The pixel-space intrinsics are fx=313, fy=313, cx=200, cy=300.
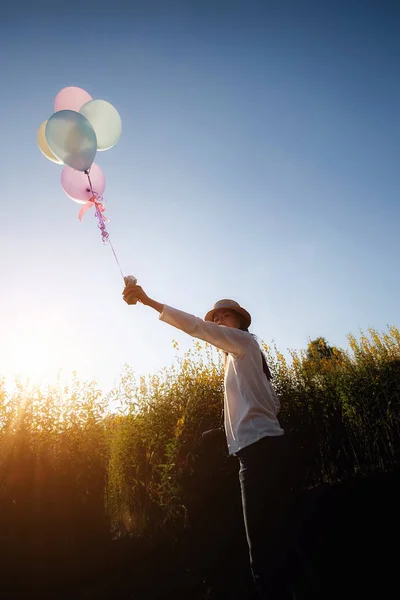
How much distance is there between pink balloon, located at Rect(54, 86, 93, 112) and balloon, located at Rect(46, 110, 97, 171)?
59cm

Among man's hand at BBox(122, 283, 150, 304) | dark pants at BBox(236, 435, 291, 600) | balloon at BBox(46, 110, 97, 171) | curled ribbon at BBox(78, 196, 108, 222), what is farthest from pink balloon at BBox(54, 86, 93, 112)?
dark pants at BBox(236, 435, 291, 600)

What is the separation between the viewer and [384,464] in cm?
494

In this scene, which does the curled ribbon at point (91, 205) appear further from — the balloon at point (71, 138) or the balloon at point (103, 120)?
the balloon at point (103, 120)

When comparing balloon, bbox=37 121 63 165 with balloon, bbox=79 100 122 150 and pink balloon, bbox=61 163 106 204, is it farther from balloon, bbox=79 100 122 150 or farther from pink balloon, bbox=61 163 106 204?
balloon, bbox=79 100 122 150

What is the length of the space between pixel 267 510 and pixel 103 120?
3699 mm

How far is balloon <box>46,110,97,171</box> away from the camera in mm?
2773

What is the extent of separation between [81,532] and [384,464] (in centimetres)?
486

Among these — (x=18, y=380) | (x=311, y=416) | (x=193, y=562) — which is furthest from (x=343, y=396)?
(x=18, y=380)

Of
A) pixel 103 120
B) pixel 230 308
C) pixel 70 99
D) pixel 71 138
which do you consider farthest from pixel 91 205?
pixel 230 308

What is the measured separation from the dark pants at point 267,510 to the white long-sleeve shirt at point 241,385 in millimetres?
83

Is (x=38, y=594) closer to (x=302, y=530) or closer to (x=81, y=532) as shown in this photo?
(x=81, y=532)

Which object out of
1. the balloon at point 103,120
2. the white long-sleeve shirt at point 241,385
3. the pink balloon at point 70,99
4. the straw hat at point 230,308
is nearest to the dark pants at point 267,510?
the white long-sleeve shirt at point 241,385

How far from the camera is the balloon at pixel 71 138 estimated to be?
2.77 m

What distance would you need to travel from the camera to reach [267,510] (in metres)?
1.86
